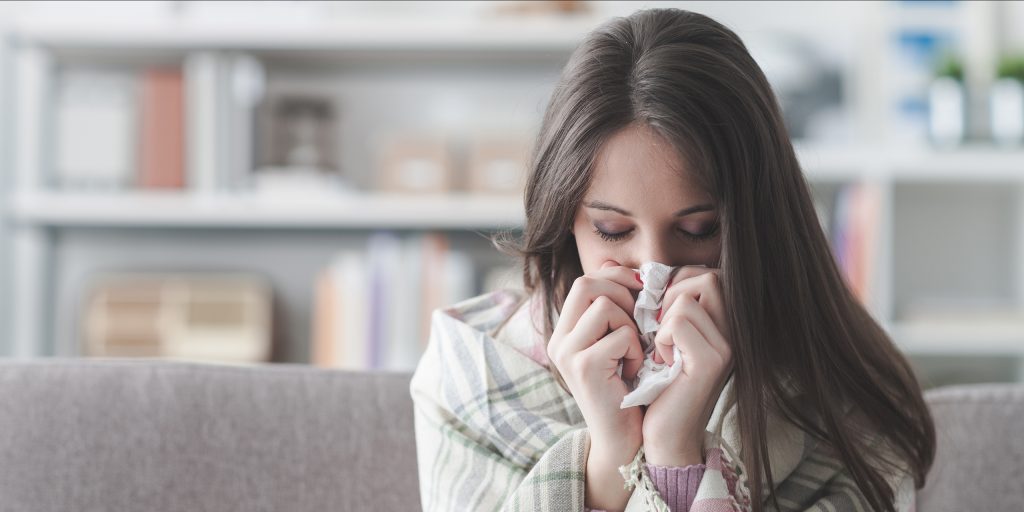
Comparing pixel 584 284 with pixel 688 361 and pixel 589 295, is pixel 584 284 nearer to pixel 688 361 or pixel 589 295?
pixel 589 295

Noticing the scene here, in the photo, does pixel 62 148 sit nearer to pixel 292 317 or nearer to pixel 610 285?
pixel 292 317

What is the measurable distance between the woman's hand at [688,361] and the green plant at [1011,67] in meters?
1.79

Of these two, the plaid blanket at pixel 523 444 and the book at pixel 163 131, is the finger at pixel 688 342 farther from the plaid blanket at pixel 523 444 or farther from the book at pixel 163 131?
the book at pixel 163 131

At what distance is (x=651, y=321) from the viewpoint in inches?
37.6

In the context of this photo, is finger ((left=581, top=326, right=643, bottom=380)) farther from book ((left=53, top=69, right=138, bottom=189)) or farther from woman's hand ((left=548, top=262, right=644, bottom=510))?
book ((left=53, top=69, right=138, bottom=189))

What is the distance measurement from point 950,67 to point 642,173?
5.72 ft

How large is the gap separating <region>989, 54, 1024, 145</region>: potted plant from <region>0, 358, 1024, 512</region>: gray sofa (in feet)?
4.61

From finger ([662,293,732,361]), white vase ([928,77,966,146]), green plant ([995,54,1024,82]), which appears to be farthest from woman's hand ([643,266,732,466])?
green plant ([995,54,1024,82])

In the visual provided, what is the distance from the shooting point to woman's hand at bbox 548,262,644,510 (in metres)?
0.93

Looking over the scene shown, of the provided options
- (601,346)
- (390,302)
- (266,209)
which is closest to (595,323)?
(601,346)

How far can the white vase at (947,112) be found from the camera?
232 cm

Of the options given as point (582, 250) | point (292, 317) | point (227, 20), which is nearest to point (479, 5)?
point (227, 20)

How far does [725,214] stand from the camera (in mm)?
920

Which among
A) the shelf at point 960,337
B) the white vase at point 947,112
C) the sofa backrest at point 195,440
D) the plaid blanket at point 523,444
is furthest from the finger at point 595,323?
the white vase at point 947,112
